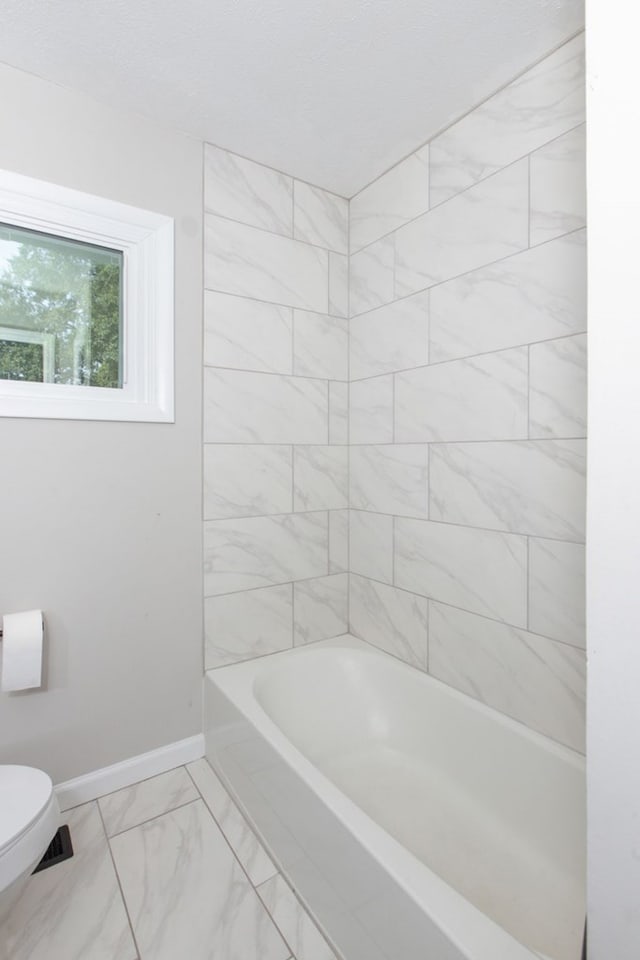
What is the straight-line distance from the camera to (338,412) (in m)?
2.35

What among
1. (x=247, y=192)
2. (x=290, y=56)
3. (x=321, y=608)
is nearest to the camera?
(x=290, y=56)

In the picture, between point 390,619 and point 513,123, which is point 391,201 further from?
point 390,619

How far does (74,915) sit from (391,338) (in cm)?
227

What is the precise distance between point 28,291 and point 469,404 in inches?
65.6

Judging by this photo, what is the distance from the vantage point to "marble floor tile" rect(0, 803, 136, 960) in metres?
1.23

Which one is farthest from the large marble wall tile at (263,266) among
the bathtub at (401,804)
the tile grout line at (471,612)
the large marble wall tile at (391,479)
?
the bathtub at (401,804)

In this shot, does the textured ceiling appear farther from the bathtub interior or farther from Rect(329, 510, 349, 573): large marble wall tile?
the bathtub interior

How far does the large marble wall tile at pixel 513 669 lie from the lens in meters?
1.46

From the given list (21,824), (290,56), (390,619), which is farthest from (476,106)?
(21,824)

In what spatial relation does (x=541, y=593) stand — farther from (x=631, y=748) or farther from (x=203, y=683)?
(x=203, y=683)

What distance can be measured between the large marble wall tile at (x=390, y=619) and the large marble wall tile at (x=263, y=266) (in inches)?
54.7

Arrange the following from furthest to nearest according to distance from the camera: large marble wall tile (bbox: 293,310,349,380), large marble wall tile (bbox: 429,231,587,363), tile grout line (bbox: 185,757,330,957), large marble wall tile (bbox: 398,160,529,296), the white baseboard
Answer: large marble wall tile (bbox: 293,310,349,380)
the white baseboard
large marble wall tile (bbox: 398,160,529,296)
large marble wall tile (bbox: 429,231,587,363)
tile grout line (bbox: 185,757,330,957)

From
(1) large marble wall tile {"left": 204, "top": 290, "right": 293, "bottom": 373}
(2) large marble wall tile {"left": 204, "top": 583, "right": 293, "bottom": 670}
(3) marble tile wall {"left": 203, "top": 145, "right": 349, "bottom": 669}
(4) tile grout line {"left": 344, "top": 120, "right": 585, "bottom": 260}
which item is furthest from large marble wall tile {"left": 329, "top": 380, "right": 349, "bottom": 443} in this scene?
(2) large marble wall tile {"left": 204, "top": 583, "right": 293, "bottom": 670}

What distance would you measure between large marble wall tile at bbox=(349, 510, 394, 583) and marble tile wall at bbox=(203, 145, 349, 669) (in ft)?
0.20
